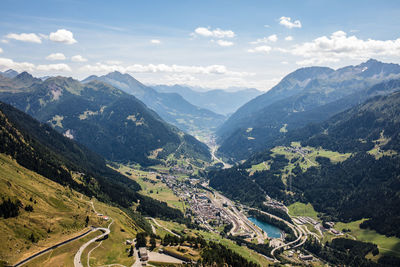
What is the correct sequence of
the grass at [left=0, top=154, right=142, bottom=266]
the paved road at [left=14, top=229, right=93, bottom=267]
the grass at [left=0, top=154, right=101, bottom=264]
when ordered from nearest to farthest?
the paved road at [left=14, top=229, right=93, bottom=267] → the grass at [left=0, top=154, right=142, bottom=266] → the grass at [left=0, top=154, right=101, bottom=264]

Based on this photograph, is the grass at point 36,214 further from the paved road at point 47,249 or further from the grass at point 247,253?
the grass at point 247,253

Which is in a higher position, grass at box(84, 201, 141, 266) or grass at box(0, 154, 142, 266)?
grass at box(0, 154, 142, 266)

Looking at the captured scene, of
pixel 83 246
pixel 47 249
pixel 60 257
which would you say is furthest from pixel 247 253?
pixel 47 249

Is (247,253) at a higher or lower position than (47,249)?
lower

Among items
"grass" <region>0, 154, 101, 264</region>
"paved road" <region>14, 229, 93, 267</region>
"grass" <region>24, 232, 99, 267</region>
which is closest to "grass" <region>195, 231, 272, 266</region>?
"grass" <region>0, 154, 101, 264</region>

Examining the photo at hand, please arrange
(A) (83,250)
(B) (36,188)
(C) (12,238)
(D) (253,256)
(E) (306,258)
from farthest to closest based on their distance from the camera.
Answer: (E) (306,258)
(D) (253,256)
(B) (36,188)
(A) (83,250)
(C) (12,238)

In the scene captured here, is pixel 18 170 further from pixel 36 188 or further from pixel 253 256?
pixel 253 256

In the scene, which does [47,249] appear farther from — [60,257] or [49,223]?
[49,223]

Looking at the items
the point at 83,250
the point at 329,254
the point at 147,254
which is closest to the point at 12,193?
the point at 83,250

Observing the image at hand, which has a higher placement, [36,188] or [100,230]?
[36,188]

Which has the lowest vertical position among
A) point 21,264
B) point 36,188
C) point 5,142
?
point 21,264

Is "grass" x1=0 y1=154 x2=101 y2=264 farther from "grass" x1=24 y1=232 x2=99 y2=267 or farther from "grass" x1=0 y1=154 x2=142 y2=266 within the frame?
"grass" x1=24 y1=232 x2=99 y2=267
